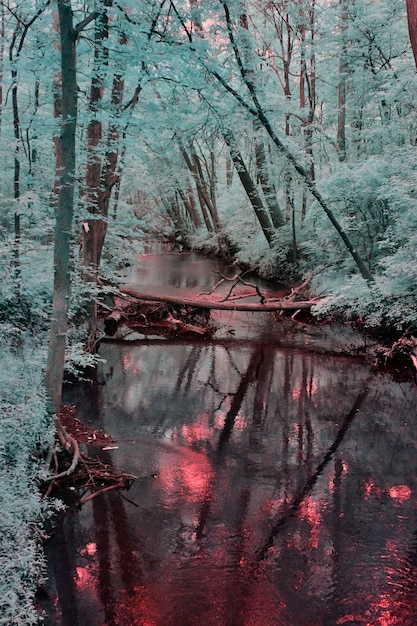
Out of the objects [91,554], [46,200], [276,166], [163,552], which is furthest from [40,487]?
[276,166]

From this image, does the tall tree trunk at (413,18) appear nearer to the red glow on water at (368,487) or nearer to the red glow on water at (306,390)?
the red glow on water at (368,487)

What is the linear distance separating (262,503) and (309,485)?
76 centimetres

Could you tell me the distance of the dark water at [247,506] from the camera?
429 cm

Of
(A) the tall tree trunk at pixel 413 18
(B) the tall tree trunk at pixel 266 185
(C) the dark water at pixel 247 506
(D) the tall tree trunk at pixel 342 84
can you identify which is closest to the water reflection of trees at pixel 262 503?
(C) the dark water at pixel 247 506

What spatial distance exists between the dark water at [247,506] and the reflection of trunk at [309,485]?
0.02 m

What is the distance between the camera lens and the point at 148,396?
9102 mm

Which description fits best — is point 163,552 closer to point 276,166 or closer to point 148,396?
point 148,396

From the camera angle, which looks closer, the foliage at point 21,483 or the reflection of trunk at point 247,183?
the foliage at point 21,483

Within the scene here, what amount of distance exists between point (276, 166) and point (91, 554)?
15.5m

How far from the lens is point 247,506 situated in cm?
570

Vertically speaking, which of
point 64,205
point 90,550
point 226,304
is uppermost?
point 64,205

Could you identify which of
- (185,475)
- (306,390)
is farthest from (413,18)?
(306,390)

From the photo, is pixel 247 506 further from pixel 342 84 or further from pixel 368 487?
pixel 342 84

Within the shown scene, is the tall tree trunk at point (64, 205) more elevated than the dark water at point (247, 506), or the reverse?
the tall tree trunk at point (64, 205)
